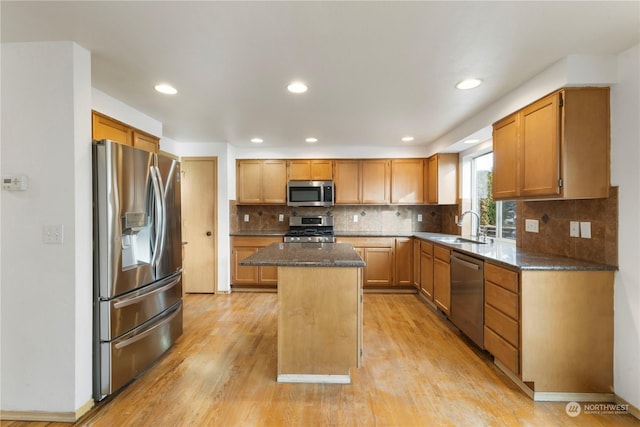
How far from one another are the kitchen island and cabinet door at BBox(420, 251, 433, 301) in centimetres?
183

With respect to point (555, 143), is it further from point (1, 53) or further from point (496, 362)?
point (1, 53)

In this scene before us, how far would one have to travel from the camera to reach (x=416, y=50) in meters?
1.72

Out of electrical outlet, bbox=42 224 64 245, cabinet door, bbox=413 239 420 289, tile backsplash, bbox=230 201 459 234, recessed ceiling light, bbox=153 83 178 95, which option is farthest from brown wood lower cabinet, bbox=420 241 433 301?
electrical outlet, bbox=42 224 64 245

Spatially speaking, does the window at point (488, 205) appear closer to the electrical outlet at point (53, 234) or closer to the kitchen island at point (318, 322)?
the kitchen island at point (318, 322)

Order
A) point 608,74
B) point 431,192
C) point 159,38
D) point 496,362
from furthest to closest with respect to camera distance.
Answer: point 431,192 < point 496,362 < point 608,74 < point 159,38

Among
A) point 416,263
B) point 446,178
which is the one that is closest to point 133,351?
point 416,263

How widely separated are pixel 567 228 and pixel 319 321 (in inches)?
81.9

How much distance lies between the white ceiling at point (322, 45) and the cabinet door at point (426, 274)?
1882 millimetres

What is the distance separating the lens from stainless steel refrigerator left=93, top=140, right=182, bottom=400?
1795mm

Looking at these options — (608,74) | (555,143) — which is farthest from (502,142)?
(608,74)

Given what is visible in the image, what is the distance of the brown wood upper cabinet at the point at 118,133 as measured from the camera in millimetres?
2248

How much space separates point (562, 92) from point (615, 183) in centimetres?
70

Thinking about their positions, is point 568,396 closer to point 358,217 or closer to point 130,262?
point 130,262

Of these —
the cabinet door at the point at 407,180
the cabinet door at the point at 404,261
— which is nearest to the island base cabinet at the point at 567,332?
the cabinet door at the point at 404,261
